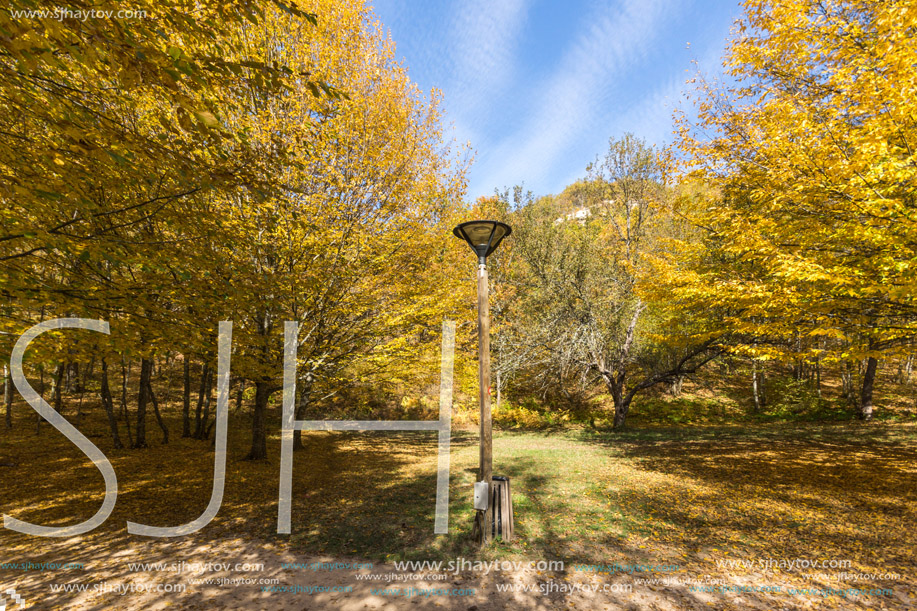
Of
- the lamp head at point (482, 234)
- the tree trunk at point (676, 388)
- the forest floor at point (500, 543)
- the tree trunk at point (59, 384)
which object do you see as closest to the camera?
the forest floor at point (500, 543)

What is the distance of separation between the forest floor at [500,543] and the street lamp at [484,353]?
387 millimetres

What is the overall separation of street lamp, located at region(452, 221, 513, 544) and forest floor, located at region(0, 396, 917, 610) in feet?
1.27

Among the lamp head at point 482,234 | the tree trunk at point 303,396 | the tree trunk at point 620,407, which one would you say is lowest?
the tree trunk at point 620,407

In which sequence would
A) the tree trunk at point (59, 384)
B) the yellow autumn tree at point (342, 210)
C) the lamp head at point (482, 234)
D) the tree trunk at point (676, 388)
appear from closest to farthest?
the lamp head at point (482, 234), the yellow autumn tree at point (342, 210), the tree trunk at point (59, 384), the tree trunk at point (676, 388)

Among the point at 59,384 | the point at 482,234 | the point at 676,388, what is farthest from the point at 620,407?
the point at 59,384

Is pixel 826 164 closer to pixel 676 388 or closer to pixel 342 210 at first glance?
pixel 342 210

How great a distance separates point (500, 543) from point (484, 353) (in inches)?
98.0

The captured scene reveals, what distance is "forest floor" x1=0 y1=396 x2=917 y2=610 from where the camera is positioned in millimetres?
3867

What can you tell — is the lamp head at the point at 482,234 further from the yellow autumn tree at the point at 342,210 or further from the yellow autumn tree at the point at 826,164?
the yellow autumn tree at the point at 826,164

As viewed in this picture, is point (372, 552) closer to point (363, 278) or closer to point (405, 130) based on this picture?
point (363, 278)

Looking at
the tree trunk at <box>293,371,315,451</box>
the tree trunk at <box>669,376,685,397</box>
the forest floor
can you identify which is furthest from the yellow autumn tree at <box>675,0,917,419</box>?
the tree trunk at <box>669,376,685,397</box>

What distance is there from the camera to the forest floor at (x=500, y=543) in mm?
3867

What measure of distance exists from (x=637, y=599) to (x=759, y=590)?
1324 mm

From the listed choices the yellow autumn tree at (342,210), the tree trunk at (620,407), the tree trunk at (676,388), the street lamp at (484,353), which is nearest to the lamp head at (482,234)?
the street lamp at (484,353)
